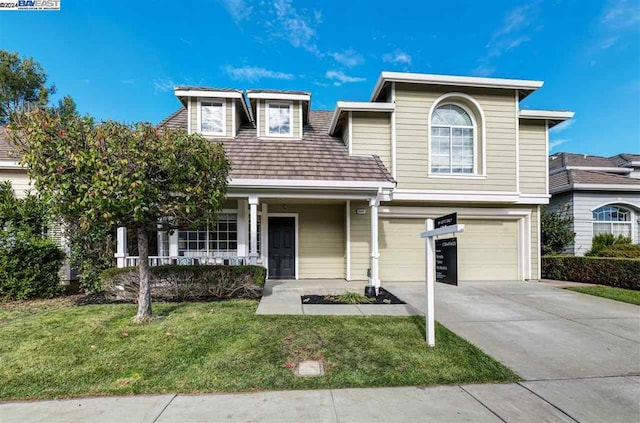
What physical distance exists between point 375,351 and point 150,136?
464 centimetres

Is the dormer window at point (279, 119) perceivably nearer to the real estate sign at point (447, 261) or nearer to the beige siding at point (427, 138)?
the beige siding at point (427, 138)

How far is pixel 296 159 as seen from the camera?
930cm

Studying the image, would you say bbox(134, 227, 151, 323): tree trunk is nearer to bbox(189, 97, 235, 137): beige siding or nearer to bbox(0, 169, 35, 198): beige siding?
bbox(189, 97, 235, 137): beige siding

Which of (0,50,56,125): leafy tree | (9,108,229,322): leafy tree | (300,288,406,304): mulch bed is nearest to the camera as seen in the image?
(9,108,229,322): leafy tree

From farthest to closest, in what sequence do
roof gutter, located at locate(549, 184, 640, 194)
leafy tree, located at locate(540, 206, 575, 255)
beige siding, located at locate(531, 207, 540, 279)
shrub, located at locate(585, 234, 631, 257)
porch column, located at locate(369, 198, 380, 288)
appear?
roof gutter, located at locate(549, 184, 640, 194)
leafy tree, located at locate(540, 206, 575, 255)
shrub, located at locate(585, 234, 631, 257)
beige siding, located at locate(531, 207, 540, 279)
porch column, located at locate(369, 198, 380, 288)

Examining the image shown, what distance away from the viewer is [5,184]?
8797 mm

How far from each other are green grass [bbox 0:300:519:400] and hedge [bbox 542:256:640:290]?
293 inches

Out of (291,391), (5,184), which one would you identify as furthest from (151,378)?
(5,184)

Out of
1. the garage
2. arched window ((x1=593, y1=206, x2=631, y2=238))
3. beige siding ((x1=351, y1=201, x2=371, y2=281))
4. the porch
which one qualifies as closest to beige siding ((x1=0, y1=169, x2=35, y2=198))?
the porch

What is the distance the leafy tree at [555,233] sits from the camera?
12.2 metres

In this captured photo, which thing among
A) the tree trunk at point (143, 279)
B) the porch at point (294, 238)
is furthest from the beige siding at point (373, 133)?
the tree trunk at point (143, 279)

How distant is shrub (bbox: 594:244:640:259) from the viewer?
35.6 ft

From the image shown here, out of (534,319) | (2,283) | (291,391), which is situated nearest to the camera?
(291,391)

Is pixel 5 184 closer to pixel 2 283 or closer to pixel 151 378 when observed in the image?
pixel 2 283
